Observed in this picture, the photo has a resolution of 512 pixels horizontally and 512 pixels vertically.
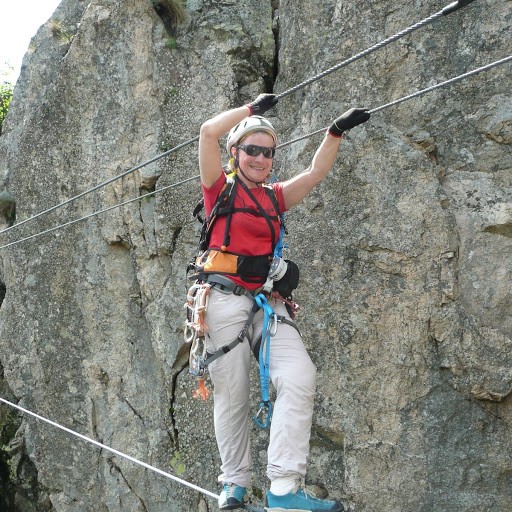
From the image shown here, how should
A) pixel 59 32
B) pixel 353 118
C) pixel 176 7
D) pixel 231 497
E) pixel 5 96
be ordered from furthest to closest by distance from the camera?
pixel 5 96
pixel 59 32
pixel 176 7
pixel 353 118
pixel 231 497

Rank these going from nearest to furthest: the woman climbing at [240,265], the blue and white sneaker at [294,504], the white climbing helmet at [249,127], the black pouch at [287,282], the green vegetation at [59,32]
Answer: the blue and white sneaker at [294,504] → the woman climbing at [240,265] → the white climbing helmet at [249,127] → the black pouch at [287,282] → the green vegetation at [59,32]

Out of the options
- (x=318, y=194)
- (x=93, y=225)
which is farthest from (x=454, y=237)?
(x=93, y=225)

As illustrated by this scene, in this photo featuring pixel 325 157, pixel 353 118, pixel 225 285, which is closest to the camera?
pixel 353 118

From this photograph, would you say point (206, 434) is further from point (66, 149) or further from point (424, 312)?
point (66, 149)

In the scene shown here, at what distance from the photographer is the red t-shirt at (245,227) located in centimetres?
516

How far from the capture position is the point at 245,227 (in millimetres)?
5164

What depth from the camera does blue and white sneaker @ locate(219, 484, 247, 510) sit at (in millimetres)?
4898

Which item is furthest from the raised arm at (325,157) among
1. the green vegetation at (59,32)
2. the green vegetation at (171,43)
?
the green vegetation at (59,32)

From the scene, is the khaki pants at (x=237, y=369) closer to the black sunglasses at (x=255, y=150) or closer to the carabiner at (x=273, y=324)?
the carabiner at (x=273, y=324)

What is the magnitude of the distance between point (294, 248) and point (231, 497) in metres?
2.86

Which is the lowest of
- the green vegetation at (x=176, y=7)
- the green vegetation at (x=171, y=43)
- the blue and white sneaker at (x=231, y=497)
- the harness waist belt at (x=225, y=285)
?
the blue and white sneaker at (x=231, y=497)

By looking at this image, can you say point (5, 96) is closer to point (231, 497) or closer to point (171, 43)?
point (171, 43)

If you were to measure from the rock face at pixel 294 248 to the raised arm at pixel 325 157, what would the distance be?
153 cm

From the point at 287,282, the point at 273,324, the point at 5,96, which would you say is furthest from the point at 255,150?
the point at 5,96
